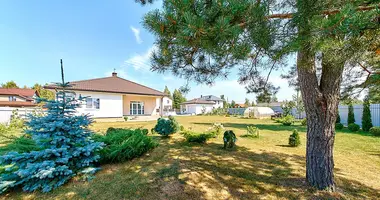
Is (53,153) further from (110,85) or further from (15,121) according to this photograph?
(110,85)

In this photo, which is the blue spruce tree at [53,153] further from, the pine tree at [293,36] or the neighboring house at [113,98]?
the neighboring house at [113,98]

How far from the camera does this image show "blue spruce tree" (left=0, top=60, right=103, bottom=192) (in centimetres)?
255

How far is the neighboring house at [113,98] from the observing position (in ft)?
42.8

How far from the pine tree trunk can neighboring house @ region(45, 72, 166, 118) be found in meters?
13.2

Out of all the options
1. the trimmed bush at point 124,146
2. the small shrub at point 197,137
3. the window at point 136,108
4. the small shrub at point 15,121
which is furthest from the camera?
the window at point 136,108

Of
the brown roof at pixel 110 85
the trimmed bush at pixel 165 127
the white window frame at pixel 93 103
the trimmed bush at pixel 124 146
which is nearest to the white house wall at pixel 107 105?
the white window frame at pixel 93 103

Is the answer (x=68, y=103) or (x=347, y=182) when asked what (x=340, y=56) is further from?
(x=68, y=103)

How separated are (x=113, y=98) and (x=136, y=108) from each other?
3.19 m

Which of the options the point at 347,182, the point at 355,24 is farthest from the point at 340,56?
the point at 347,182

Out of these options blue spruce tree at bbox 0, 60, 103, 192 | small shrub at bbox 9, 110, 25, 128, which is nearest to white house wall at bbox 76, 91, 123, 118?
small shrub at bbox 9, 110, 25, 128

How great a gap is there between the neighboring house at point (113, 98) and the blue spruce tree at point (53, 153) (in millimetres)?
9796

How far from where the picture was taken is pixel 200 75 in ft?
9.95

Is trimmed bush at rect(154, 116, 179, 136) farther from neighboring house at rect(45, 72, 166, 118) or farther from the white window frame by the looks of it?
the white window frame

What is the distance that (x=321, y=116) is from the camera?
246 cm
